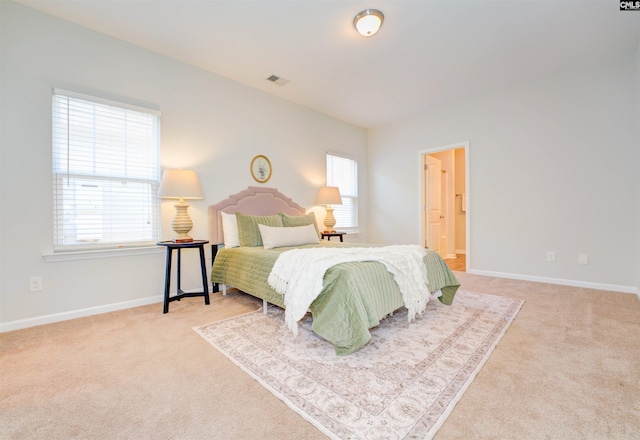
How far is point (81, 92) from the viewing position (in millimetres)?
2535

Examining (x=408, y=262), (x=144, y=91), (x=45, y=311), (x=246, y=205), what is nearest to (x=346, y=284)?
(x=408, y=262)

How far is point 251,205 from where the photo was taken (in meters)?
3.69

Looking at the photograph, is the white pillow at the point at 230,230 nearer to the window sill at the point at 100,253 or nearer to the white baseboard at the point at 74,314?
the window sill at the point at 100,253

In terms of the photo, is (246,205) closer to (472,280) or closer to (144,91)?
(144,91)

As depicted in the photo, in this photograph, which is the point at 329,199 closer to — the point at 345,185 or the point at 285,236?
the point at 345,185

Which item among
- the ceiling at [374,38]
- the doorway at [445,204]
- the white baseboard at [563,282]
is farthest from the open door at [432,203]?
the ceiling at [374,38]

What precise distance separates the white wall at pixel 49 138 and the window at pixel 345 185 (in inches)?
50.4

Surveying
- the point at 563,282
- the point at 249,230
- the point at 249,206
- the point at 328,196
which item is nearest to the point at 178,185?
the point at 249,230

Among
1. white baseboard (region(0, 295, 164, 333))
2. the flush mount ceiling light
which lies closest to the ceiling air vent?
the flush mount ceiling light

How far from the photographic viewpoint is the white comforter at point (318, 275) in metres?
1.93

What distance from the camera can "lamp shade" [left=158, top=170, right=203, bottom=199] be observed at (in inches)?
108

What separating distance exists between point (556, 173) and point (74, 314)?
5401mm

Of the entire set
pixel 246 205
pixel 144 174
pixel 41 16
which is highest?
pixel 41 16

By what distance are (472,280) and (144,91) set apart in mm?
4486
